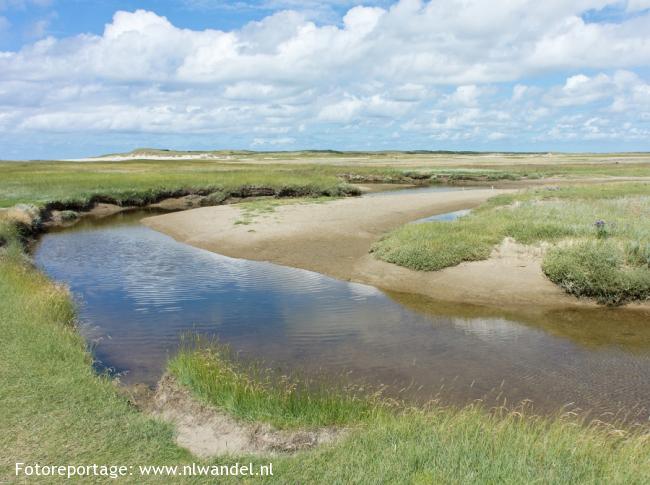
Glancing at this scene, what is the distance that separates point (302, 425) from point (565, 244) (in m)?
17.4

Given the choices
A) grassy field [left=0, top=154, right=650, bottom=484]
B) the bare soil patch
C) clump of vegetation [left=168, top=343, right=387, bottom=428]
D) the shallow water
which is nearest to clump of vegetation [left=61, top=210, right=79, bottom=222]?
the shallow water

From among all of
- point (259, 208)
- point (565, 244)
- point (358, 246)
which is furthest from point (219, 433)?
point (259, 208)

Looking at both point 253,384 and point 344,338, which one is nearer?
point 253,384

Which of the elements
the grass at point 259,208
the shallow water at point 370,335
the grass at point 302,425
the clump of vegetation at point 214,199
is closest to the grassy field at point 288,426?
the grass at point 302,425

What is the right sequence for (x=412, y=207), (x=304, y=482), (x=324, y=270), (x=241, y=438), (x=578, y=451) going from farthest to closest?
(x=412, y=207) → (x=324, y=270) → (x=241, y=438) → (x=578, y=451) → (x=304, y=482)

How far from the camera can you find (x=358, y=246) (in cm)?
2839

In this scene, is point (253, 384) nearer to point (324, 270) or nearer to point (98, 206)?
point (324, 270)

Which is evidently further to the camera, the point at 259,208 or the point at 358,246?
the point at 259,208

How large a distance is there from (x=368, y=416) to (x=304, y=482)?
2.51 m

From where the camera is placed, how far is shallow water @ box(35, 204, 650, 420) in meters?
12.4

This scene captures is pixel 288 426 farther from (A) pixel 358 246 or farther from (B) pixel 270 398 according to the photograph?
(A) pixel 358 246

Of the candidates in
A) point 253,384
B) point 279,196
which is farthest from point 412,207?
point 253,384

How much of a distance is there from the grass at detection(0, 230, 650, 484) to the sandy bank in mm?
10243

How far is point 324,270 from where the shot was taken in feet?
79.6
